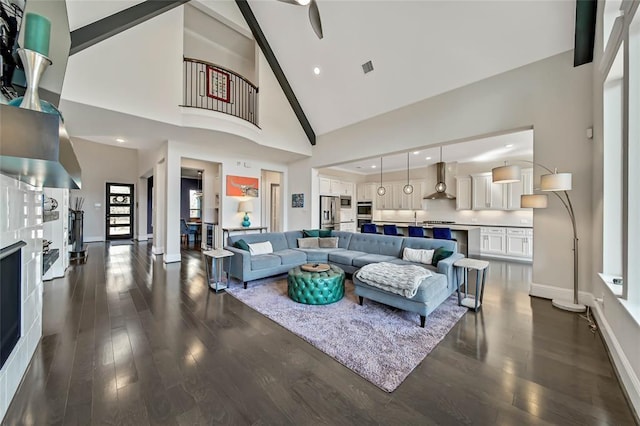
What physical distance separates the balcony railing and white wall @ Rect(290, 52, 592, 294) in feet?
13.4

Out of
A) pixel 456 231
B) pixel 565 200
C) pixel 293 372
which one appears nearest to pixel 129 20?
pixel 293 372

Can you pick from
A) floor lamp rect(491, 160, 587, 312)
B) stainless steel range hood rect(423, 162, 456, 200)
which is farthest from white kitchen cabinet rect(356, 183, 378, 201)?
floor lamp rect(491, 160, 587, 312)

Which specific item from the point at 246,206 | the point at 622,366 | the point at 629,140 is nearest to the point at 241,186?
the point at 246,206

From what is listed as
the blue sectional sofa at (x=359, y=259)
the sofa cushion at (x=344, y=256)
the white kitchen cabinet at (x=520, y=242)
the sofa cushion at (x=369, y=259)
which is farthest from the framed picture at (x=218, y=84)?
the white kitchen cabinet at (x=520, y=242)

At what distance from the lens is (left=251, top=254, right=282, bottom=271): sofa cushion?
4117mm

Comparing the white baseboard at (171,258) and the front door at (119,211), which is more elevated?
the front door at (119,211)

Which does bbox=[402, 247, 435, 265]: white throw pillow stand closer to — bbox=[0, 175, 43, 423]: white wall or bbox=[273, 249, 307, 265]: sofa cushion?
bbox=[273, 249, 307, 265]: sofa cushion

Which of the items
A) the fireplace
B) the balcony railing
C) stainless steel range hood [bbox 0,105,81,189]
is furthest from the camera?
the balcony railing

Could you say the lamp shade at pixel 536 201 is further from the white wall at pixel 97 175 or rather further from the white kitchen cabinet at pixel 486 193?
the white wall at pixel 97 175

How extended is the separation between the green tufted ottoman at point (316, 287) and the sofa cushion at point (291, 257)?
1.09 m

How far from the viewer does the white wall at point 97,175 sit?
8.41 meters

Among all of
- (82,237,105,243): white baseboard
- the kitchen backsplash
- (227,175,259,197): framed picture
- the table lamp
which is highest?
(227,175,259,197): framed picture

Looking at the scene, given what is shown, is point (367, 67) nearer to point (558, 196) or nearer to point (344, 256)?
point (344, 256)

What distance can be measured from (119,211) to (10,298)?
9387mm
